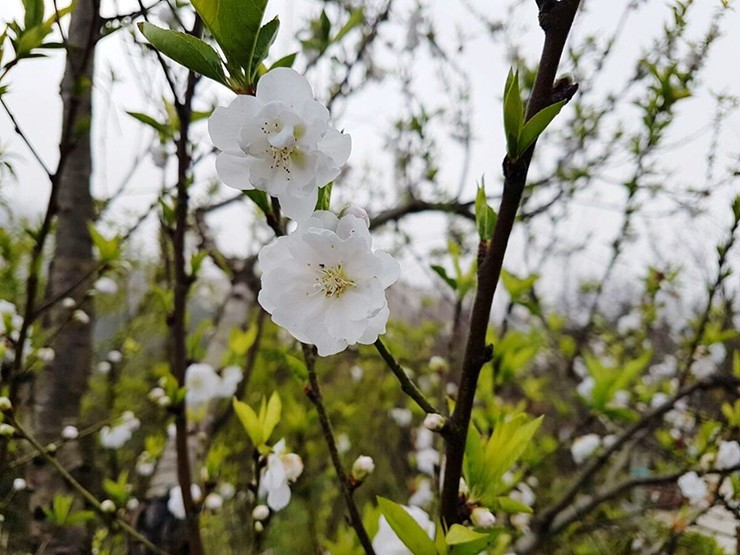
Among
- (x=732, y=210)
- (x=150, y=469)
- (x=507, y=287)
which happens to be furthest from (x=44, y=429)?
(x=732, y=210)

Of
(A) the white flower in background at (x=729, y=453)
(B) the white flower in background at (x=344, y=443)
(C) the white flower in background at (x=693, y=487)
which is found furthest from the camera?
(B) the white flower in background at (x=344, y=443)

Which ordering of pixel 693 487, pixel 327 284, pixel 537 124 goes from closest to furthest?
pixel 537 124 < pixel 327 284 < pixel 693 487

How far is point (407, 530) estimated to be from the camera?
1.61ft

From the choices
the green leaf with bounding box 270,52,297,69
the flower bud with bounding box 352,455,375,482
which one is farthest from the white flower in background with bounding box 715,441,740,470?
the green leaf with bounding box 270,52,297,69

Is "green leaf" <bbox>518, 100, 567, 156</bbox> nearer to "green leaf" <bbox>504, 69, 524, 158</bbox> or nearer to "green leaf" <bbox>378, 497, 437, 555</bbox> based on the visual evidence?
"green leaf" <bbox>504, 69, 524, 158</bbox>

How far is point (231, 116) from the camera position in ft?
1.42

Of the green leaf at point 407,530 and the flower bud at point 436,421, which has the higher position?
the flower bud at point 436,421

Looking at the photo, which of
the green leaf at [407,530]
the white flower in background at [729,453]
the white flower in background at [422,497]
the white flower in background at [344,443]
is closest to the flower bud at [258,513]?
the green leaf at [407,530]

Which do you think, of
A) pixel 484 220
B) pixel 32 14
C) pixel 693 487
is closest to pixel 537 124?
pixel 484 220

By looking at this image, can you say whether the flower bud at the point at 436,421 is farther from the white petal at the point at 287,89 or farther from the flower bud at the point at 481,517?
the white petal at the point at 287,89

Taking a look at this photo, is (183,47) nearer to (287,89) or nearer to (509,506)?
(287,89)

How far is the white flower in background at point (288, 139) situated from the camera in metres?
0.43

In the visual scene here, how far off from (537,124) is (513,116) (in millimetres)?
21

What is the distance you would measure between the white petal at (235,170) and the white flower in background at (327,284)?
6cm
